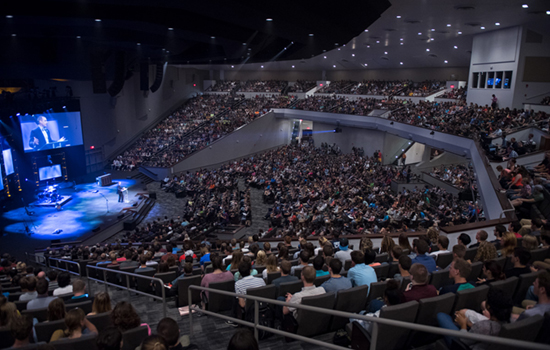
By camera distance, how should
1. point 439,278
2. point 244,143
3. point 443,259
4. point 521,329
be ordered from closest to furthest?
point 521,329 < point 439,278 < point 443,259 < point 244,143

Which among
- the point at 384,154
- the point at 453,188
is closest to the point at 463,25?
the point at 453,188

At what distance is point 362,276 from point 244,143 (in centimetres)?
2758

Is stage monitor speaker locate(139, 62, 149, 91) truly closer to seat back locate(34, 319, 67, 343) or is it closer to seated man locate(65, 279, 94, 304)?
seated man locate(65, 279, 94, 304)

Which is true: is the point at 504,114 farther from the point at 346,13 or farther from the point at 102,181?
the point at 102,181

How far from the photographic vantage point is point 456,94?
23.5 metres

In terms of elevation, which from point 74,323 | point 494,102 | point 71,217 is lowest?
point 71,217

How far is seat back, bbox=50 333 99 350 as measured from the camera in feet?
9.37

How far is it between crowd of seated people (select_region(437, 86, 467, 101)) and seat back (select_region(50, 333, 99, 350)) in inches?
937

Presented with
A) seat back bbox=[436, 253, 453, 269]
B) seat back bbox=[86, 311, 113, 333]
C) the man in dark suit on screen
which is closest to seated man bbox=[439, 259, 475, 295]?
seat back bbox=[436, 253, 453, 269]

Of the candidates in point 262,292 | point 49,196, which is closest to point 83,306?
point 262,292

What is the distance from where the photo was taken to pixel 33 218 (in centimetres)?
1800

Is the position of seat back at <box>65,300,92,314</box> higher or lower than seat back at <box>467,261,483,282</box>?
lower

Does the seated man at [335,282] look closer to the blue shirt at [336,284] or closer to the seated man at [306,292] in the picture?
the blue shirt at [336,284]

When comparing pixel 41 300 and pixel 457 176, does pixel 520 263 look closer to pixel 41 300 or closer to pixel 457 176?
pixel 41 300
